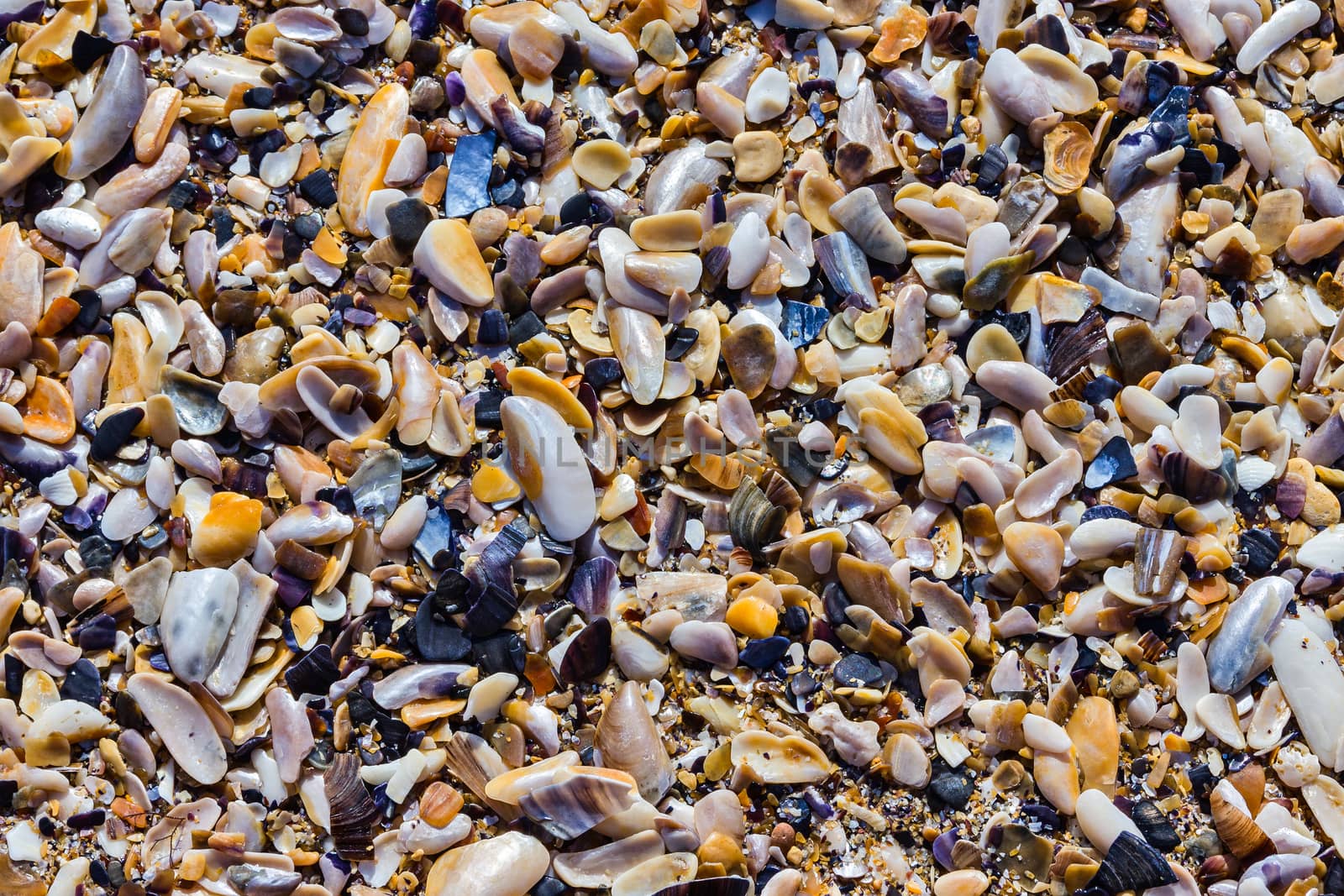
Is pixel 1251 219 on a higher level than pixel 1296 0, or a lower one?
lower

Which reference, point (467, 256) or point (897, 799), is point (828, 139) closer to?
point (467, 256)

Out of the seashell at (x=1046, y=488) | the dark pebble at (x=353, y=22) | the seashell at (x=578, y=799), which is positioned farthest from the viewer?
the dark pebble at (x=353, y=22)

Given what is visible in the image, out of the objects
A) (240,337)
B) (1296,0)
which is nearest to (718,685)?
(240,337)

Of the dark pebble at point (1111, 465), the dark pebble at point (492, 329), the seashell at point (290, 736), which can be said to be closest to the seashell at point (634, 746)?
the seashell at point (290, 736)

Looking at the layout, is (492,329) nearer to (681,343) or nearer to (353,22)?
(681,343)

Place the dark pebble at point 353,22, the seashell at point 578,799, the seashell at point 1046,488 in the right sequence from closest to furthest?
the seashell at point 578,799, the seashell at point 1046,488, the dark pebble at point 353,22

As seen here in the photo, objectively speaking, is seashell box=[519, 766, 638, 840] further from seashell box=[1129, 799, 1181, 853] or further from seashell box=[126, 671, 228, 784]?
seashell box=[1129, 799, 1181, 853]

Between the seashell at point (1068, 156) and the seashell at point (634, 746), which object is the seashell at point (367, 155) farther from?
the seashell at point (1068, 156)
